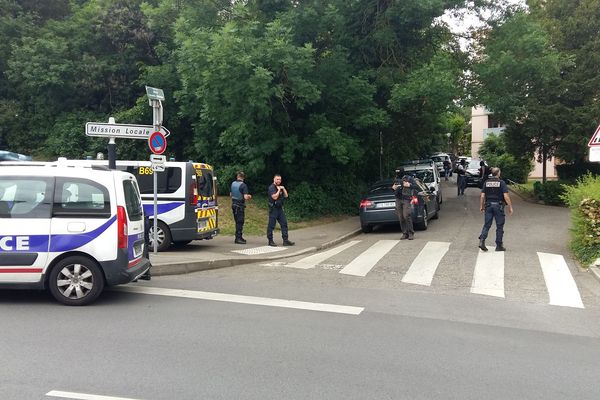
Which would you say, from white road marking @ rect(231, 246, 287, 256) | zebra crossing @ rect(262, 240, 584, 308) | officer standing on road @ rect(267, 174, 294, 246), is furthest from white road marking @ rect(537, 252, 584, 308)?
officer standing on road @ rect(267, 174, 294, 246)

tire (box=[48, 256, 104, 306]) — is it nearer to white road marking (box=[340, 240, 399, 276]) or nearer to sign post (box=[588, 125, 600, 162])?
white road marking (box=[340, 240, 399, 276])

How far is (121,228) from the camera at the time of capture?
709 centimetres

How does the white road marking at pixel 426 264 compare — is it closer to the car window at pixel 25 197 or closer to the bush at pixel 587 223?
the bush at pixel 587 223

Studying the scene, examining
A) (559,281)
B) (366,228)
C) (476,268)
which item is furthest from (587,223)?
(366,228)

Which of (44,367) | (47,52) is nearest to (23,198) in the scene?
(44,367)

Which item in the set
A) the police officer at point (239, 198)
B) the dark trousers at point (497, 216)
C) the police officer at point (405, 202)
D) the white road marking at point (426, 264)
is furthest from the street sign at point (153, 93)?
the dark trousers at point (497, 216)

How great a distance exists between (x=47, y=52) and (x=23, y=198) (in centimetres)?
1948

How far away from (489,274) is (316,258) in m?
3.65

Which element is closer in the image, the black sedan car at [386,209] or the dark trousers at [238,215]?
the dark trousers at [238,215]

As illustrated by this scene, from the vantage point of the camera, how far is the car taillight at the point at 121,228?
7070 millimetres

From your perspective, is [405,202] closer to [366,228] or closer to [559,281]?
[366,228]

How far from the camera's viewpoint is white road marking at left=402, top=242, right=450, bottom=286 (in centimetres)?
931

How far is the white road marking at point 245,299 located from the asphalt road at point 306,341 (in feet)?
0.13

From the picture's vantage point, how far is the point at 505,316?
22.9 ft
